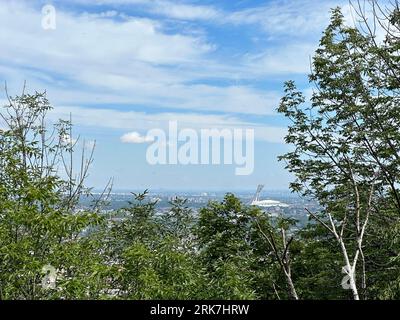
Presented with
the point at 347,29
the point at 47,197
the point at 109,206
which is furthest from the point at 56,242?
the point at 347,29

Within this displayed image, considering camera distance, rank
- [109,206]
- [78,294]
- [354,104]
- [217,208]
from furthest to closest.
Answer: [354,104] < [217,208] < [109,206] < [78,294]

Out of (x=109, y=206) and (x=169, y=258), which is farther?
(x=109, y=206)

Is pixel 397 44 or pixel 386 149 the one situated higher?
pixel 397 44

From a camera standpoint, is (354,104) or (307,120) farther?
(307,120)

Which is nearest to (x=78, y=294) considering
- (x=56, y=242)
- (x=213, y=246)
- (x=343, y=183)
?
(x=56, y=242)

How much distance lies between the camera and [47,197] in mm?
3170

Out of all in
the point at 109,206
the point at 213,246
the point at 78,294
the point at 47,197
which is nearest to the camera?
the point at 78,294

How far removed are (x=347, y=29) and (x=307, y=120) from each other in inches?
56.2

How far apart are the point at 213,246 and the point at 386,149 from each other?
266 centimetres

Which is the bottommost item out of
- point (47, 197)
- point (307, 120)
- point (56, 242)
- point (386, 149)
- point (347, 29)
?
point (56, 242)

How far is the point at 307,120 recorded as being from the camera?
23.1 feet
